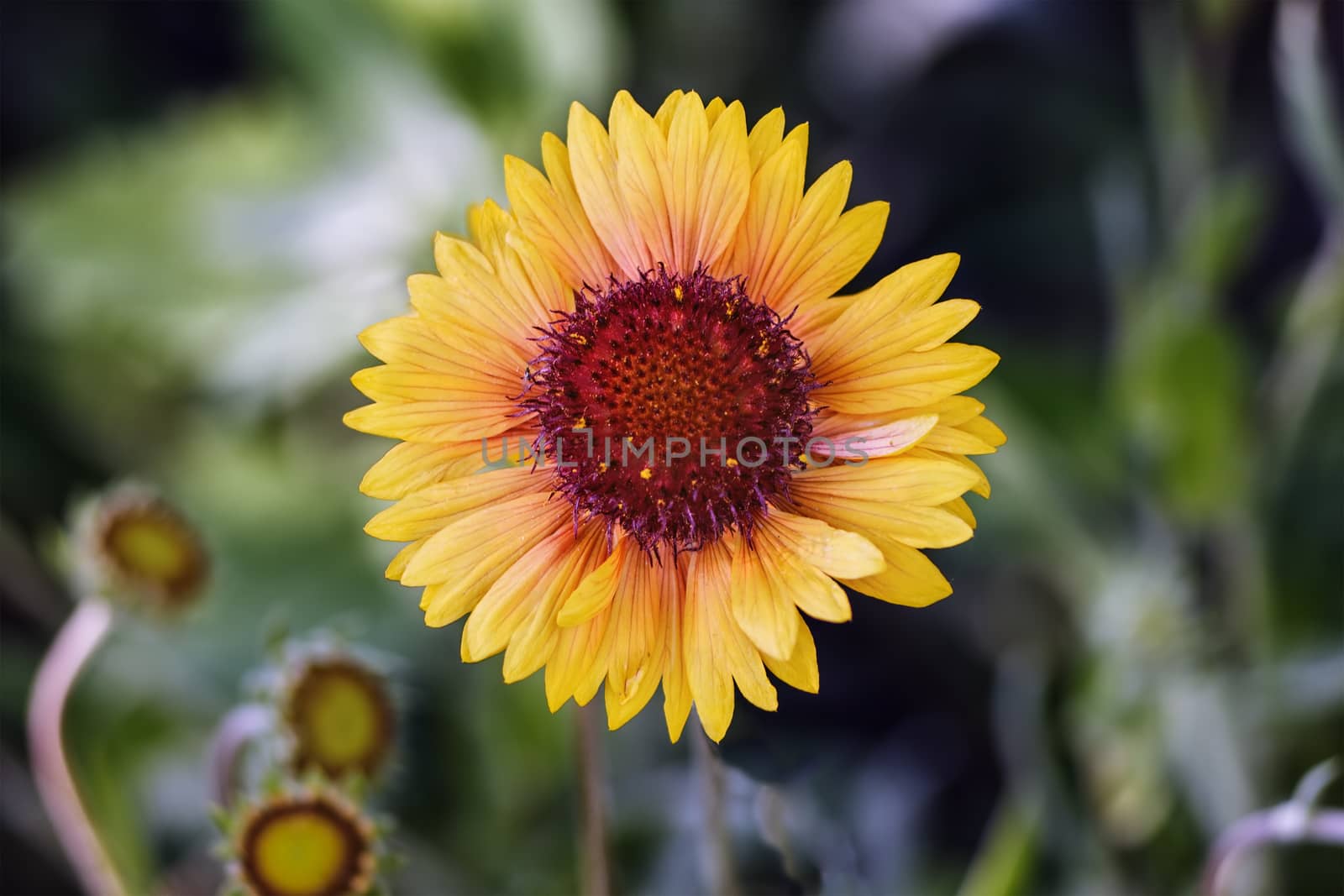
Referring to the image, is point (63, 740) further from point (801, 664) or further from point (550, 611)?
point (801, 664)

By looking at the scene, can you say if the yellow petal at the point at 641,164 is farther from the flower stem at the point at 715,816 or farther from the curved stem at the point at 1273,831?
the curved stem at the point at 1273,831

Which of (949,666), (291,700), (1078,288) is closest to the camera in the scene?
(291,700)

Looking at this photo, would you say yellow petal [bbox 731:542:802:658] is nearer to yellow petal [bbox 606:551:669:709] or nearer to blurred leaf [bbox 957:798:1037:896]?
yellow petal [bbox 606:551:669:709]

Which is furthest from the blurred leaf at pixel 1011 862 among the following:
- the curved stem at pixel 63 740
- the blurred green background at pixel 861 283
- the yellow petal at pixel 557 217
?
the curved stem at pixel 63 740

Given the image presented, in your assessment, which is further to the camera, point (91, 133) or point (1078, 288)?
point (91, 133)

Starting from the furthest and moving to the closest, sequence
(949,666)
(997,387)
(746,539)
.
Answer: (949,666) → (997,387) → (746,539)

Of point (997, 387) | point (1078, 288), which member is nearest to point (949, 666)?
point (997, 387)

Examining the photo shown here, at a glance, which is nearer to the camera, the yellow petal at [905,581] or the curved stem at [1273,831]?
the yellow petal at [905,581]

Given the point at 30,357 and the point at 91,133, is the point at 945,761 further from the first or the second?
the point at 91,133
